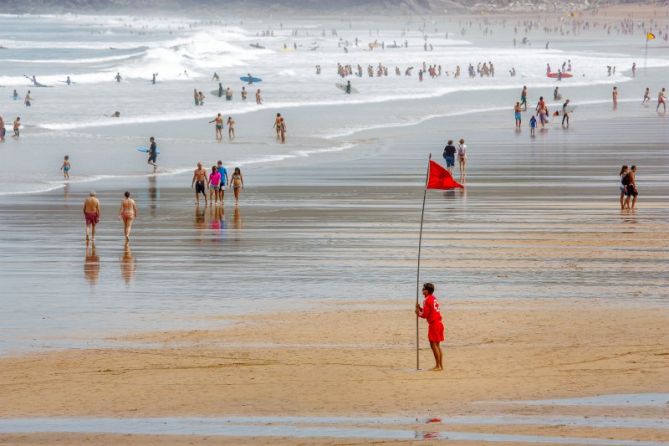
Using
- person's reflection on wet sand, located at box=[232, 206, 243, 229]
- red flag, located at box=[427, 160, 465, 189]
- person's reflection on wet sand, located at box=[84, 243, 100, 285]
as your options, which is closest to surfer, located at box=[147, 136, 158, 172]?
person's reflection on wet sand, located at box=[232, 206, 243, 229]

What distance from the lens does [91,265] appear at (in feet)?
77.4

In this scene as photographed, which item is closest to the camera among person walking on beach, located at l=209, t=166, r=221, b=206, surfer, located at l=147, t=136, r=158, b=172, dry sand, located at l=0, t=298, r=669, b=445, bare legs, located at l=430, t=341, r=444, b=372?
dry sand, located at l=0, t=298, r=669, b=445

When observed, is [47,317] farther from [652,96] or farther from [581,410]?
[652,96]

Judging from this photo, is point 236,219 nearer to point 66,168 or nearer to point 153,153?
point 66,168

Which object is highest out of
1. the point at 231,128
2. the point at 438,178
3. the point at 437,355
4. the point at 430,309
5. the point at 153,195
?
the point at 231,128

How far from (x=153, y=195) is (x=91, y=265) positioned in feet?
33.5

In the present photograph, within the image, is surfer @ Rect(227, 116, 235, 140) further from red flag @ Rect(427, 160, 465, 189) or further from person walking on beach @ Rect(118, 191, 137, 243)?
red flag @ Rect(427, 160, 465, 189)

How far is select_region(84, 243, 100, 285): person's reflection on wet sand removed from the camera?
882 inches

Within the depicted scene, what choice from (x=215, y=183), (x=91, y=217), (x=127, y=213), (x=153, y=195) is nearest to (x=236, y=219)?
(x=215, y=183)

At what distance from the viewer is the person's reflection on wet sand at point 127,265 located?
22.5 meters

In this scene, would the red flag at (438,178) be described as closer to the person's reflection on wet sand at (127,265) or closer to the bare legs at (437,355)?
the bare legs at (437,355)

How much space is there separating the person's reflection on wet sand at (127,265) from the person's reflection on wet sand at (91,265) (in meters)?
0.45

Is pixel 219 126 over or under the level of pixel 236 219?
over

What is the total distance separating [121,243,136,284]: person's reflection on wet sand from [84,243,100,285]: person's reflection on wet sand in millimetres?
447
